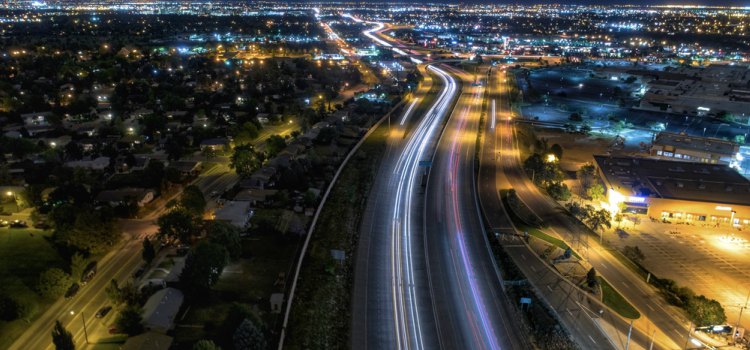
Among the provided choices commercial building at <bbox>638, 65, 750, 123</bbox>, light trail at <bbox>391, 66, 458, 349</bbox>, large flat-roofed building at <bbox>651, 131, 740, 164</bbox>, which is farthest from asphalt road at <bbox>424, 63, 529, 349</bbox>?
commercial building at <bbox>638, 65, 750, 123</bbox>

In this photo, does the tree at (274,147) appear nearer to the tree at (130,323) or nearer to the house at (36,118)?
the tree at (130,323)

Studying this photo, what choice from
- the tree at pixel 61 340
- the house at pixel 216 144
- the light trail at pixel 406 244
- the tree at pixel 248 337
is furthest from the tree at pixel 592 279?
the house at pixel 216 144

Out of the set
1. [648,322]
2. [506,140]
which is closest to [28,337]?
[648,322]

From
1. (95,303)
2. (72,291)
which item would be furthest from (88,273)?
(95,303)

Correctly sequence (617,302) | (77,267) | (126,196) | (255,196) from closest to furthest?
(617,302)
(77,267)
(126,196)
(255,196)

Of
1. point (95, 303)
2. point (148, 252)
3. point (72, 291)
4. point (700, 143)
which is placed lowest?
point (95, 303)

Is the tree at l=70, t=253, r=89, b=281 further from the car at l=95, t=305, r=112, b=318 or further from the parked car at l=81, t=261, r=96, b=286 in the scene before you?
the car at l=95, t=305, r=112, b=318

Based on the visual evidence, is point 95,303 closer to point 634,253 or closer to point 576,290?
point 576,290
